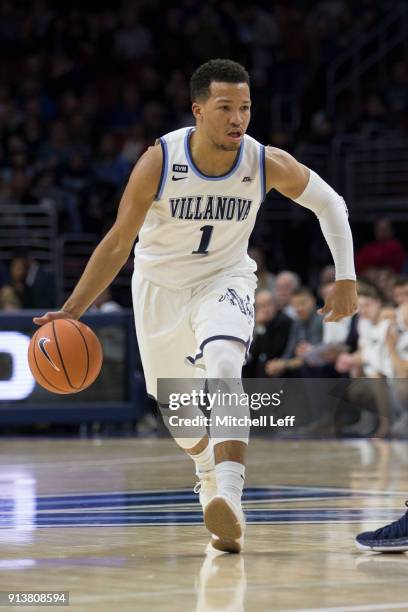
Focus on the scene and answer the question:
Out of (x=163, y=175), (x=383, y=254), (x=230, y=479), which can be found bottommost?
(x=230, y=479)

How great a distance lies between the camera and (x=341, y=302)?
6.23m

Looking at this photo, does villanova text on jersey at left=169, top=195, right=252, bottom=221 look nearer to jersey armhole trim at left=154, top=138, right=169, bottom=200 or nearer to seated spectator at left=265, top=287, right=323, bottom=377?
jersey armhole trim at left=154, top=138, right=169, bottom=200

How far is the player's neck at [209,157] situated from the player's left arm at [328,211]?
19 cm

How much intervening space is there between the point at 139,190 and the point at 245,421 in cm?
113

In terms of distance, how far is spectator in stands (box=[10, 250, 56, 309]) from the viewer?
15.3 m

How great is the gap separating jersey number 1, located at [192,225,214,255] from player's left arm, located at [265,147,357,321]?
1.19 feet

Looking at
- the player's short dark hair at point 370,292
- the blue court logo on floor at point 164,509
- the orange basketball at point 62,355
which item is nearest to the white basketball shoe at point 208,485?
the blue court logo on floor at point 164,509

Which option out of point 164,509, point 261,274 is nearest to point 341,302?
point 164,509

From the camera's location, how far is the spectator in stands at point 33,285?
1533 centimetres

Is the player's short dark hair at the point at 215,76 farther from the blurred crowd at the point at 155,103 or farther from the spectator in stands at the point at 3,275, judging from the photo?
the spectator in stands at the point at 3,275

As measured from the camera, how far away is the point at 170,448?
12211 mm

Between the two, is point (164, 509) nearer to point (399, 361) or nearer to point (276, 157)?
point (276, 157)

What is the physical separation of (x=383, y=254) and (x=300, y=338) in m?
2.02

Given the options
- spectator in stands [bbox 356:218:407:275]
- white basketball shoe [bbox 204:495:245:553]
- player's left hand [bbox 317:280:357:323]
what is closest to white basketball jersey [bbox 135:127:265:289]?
player's left hand [bbox 317:280:357:323]
